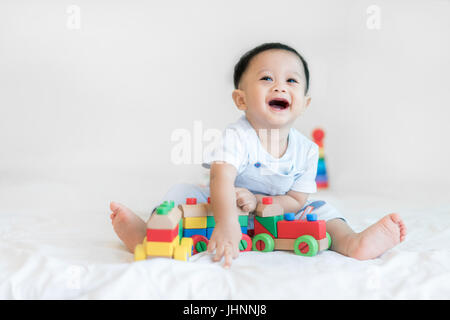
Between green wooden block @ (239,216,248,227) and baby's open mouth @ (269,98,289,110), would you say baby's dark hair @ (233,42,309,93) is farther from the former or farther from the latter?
green wooden block @ (239,216,248,227)

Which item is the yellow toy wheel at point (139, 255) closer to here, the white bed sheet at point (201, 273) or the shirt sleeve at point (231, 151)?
the white bed sheet at point (201, 273)

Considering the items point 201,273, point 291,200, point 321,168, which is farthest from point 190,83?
point 201,273

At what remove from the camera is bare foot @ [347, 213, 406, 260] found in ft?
2.92

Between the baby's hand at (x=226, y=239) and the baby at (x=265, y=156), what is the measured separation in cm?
4

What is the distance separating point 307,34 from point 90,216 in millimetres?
1444

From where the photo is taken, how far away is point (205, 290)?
2.27ft

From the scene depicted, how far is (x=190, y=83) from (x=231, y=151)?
4.05 feet

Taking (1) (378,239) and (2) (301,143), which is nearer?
(1) (378,239)

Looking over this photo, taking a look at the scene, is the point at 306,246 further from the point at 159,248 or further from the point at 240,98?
the point at 240,98

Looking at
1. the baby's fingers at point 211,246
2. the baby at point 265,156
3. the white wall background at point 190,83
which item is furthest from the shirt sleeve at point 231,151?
the white wall background at point 190,83

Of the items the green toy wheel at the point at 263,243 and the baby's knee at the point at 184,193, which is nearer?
the green toy wheel at the point at 263,243

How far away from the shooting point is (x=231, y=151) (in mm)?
1051

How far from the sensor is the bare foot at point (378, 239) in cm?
89

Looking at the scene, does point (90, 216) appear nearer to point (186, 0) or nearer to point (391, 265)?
point (391, 265)
